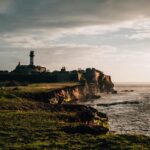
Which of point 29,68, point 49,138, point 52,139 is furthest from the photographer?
point 29,68

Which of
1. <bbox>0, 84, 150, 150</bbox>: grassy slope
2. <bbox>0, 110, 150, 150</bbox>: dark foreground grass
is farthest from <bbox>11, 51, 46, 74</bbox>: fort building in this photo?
<bbox>0, 110, 150, 150</bbox>: dark foreground grass

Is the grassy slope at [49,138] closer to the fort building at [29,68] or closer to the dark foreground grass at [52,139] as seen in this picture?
the dark foreground grass at [52,139]

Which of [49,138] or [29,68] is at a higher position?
[29,68]

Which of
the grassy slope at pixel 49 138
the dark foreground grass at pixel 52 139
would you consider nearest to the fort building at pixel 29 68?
the grassy slope at pixel 49 138

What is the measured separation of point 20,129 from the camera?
39.2 metres

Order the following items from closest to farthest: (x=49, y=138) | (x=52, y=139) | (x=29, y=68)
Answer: (x=52, y=139) → (x=49, y=138) → (x=29, y=68)

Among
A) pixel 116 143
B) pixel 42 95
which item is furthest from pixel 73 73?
pixel 116 143

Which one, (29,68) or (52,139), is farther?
(29,68)

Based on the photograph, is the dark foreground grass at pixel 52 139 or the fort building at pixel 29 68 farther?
the fort building at pixel 29 68

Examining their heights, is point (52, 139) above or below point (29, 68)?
below

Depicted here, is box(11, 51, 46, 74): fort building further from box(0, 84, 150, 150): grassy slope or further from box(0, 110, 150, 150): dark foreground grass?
box(0, 110, 150, 150): dark foreground grass

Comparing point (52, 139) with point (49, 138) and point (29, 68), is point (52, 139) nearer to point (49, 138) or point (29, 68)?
point (49, 138)

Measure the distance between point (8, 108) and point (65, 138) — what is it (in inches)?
967

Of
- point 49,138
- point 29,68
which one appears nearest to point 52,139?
point 49,138
